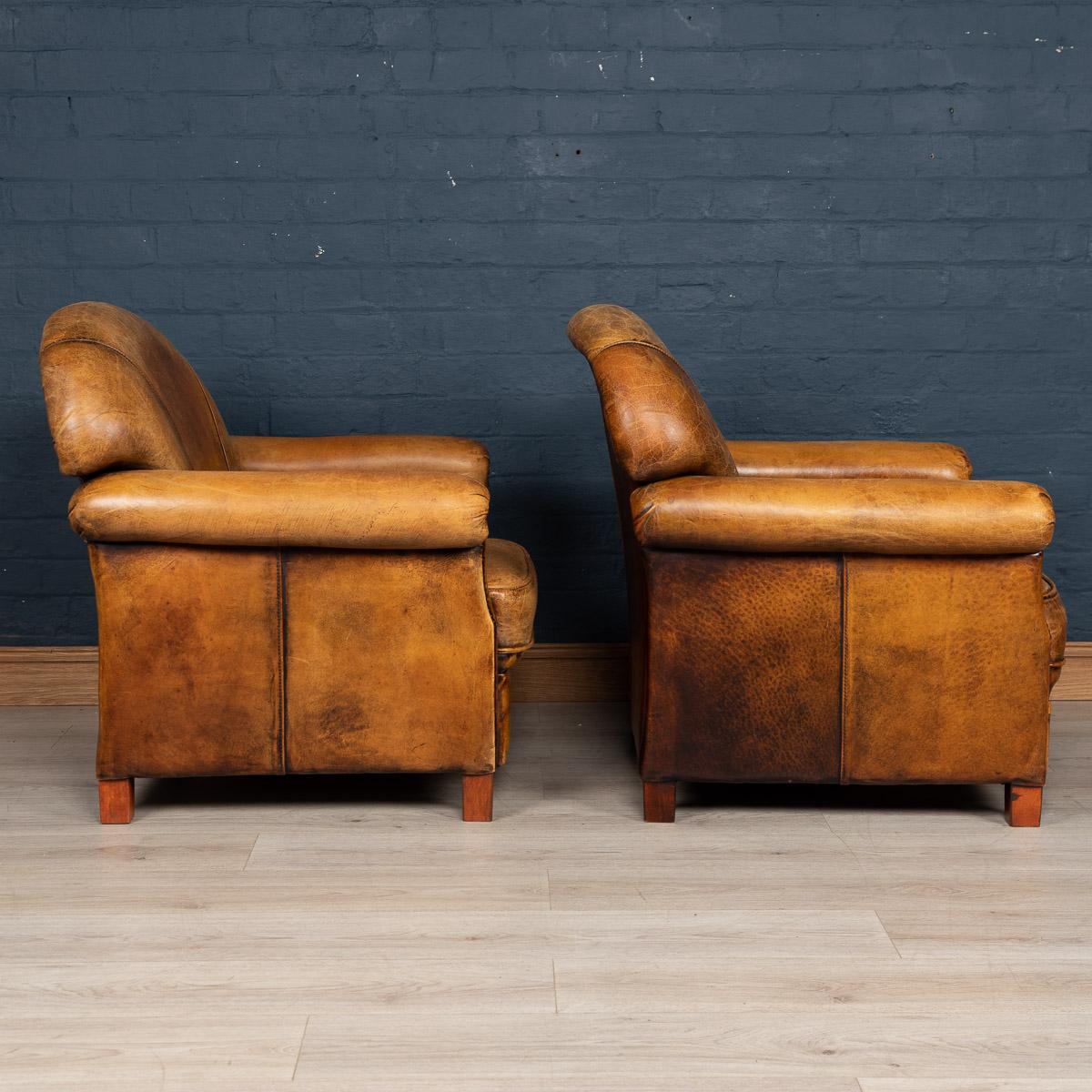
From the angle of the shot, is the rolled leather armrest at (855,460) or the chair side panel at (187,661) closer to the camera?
the chair side panel at (187,661)

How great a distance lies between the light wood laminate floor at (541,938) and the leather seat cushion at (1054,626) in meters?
0.28

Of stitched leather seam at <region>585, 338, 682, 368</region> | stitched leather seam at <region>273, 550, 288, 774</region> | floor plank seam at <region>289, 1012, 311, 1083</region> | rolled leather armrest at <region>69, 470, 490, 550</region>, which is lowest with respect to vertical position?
floor plank seam at <region>289, 1012, 311, 1083</region>

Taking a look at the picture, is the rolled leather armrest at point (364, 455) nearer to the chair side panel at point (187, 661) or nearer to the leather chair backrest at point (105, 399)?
the leather chair backrest at point (105, 399)

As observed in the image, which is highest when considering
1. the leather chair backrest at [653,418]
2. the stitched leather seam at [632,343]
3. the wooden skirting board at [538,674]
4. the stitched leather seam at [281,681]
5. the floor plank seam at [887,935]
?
the stitched leather seam at [632,343]

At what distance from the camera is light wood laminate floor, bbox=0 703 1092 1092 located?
1.54 m

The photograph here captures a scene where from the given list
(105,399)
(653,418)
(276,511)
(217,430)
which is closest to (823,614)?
(653,418)

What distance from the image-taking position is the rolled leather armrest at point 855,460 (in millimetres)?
2926

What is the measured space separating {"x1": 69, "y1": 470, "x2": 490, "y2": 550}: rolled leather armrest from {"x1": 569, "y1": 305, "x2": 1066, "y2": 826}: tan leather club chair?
0.35 m

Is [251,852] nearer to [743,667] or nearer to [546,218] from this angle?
[743,667]

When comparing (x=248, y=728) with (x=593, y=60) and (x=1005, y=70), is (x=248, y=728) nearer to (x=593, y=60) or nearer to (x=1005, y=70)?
(x=593, y=60)

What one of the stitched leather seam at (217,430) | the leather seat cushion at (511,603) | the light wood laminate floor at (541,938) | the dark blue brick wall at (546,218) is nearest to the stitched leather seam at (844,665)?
the light wood laminate floor at (541,938)

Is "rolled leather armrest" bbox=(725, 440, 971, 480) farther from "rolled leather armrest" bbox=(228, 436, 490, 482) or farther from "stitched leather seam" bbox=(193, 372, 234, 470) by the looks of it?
"stitched leather seam" bbox=(193, 372, 234, 470)

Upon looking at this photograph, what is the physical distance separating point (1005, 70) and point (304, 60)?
71.5 inches

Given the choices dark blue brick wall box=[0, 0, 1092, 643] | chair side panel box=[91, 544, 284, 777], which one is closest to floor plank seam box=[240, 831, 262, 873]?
chair side panel box=[91, 544, 284, 777]
